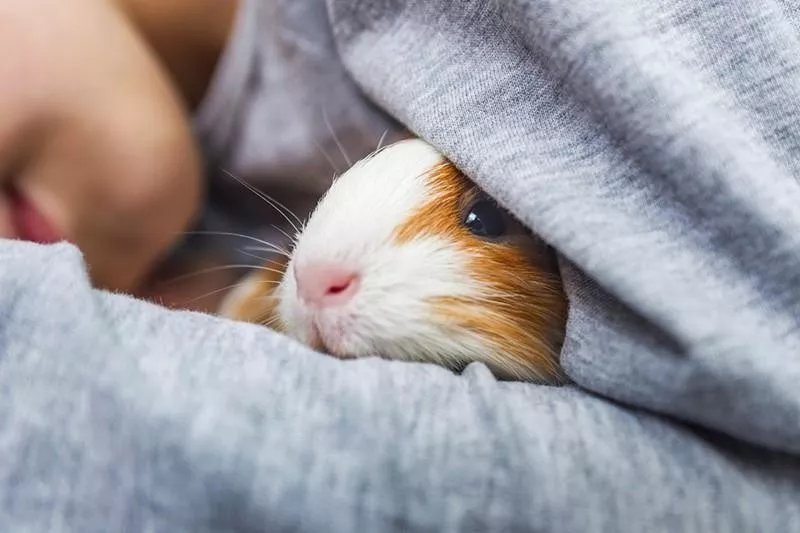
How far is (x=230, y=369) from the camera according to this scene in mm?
468

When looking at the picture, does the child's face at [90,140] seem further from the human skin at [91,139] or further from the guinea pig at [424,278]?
the guinea pig at [424,278]

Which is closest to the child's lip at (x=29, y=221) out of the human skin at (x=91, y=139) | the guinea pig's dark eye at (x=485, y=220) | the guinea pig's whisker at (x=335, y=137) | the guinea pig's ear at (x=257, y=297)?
the human skin at (x=91, y=139)

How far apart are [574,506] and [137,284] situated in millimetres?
741

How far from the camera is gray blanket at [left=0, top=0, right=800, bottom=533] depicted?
1.43 ft

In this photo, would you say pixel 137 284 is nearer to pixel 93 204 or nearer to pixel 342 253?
pixel 93 204

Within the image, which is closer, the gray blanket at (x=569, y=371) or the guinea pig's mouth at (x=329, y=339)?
the gray blanket at (x=569, y=371)

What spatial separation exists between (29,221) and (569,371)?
587mm

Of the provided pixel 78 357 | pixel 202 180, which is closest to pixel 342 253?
pixel 78 357

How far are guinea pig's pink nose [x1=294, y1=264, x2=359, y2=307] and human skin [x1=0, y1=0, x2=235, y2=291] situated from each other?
13.0 inches

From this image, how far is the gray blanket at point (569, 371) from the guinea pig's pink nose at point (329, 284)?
0.09 meters

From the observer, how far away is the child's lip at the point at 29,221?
0.78 metres

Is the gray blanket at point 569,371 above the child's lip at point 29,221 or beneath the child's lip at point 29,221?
above

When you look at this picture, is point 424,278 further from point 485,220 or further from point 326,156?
point 326,156

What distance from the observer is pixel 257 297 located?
84 cm
